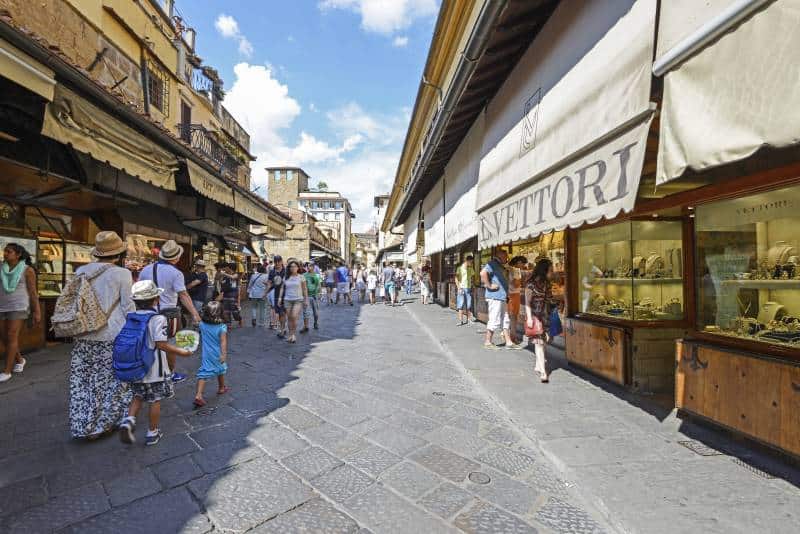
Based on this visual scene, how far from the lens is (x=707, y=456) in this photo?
2.61m

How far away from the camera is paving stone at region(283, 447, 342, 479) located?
2.44 meters

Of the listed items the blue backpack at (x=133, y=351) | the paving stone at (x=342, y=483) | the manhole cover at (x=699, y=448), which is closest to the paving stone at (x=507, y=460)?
the paving stone at (x=342, y=483)

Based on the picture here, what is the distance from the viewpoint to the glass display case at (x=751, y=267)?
2729 mm

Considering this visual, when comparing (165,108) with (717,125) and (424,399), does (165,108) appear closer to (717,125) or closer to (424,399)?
(424,399)

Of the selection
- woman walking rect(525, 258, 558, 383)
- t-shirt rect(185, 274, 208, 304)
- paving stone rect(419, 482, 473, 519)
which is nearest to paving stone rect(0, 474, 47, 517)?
paving stone rect(419, 482, 473, 519)

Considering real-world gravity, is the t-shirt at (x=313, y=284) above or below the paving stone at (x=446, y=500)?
above

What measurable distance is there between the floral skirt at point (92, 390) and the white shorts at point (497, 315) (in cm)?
489

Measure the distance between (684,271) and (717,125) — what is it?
7.75ft

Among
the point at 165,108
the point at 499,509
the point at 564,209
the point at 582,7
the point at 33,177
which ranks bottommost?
the point at 499,509

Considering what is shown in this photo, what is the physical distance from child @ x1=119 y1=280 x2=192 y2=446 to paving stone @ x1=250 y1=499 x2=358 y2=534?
1.47m

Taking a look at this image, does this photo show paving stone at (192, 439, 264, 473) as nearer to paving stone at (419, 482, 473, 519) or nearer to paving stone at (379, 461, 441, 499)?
paving stone at (379, 461, 441, 499)

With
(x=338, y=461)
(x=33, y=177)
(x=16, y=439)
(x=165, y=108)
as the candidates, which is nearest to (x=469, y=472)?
(x=338, y=461)

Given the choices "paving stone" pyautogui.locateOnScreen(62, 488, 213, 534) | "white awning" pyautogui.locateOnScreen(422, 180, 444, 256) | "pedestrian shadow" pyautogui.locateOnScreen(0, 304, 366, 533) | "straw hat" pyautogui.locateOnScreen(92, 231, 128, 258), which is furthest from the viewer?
"white awning" pyautogui.locateOnScreen(422, 180, 444, 256)

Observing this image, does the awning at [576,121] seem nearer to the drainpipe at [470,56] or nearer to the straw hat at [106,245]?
the drainpipe at [470,56]
